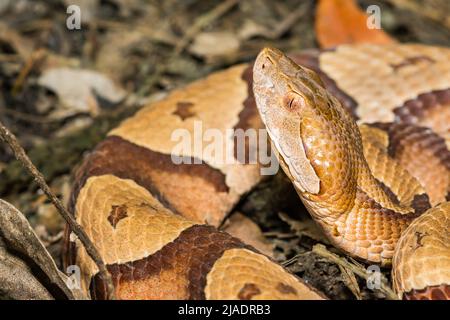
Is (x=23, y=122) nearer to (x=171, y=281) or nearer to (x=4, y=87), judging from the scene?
(x=4, y=87)

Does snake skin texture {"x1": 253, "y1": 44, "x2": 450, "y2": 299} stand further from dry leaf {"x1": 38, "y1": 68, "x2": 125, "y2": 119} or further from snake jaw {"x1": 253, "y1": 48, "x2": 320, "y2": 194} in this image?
dry leaf {"x1": 38, "y1": 68, "x2": 125, "y2": 119}

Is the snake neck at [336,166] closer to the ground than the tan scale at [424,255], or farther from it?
farther from it

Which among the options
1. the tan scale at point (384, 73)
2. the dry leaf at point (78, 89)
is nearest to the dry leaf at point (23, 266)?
the dry leaf at point (78, 89)

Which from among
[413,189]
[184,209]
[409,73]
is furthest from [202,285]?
[409,73]

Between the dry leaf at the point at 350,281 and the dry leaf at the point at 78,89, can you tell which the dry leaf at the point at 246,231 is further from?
the dry leaf at the point at 78,89

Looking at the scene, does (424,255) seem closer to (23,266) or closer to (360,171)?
(360,171)

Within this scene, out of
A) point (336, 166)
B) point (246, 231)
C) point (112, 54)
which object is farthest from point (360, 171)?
point (112, 54)
